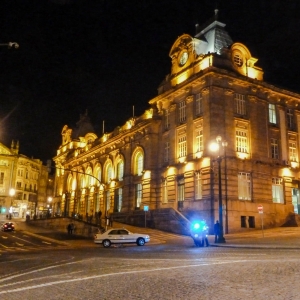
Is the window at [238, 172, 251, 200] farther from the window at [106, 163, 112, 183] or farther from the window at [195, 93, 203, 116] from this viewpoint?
the window at [106, 163, 112, 183]

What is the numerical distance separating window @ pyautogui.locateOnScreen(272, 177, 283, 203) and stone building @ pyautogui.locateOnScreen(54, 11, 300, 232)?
0.11m

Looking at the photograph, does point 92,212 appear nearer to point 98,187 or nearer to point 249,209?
point 98,187

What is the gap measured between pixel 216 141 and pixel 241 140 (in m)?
7.72

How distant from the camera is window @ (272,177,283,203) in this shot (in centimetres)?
4110

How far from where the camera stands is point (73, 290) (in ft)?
29.0

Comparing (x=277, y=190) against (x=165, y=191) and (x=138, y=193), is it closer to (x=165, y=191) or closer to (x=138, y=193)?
(x=165, y=191)

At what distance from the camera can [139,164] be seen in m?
52.3

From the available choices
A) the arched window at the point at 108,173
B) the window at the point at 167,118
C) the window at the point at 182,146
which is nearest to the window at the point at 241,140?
the window at the point at 182,146

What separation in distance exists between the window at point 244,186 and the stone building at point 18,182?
64.5 meters

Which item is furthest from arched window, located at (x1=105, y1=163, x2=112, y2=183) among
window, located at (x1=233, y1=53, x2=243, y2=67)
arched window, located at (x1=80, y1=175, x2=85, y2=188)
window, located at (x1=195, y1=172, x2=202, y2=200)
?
window, located at (x1=233, y1=53, x2=243, y2=67)

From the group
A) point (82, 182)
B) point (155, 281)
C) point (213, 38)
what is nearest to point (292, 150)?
point (213, 38)

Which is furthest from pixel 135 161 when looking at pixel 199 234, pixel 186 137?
pixel 199 234

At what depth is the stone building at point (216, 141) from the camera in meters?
37.8

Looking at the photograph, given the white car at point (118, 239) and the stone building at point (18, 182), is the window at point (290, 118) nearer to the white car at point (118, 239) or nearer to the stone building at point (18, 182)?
the white car at point (118, 239)
